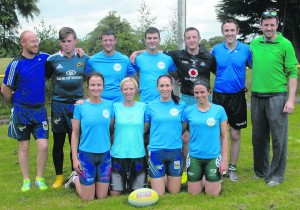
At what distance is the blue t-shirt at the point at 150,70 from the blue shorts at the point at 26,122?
1552 mm

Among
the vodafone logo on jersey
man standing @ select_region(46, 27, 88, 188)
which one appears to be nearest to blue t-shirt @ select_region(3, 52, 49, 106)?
man standing @ select_region(46, 27, 88, 188)

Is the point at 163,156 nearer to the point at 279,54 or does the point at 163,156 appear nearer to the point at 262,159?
the point at 262,159

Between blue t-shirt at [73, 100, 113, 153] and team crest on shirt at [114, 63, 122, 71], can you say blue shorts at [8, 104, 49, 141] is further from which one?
team crest on shirt at [114, 63, 122, 71]

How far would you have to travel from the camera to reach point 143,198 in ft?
17.5

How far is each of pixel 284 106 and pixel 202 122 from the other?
4.40 feet

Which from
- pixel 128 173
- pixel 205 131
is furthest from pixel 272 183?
pixel 128 173

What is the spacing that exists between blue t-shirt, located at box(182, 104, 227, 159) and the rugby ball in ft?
2.77

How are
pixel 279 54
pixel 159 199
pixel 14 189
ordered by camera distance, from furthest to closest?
pixel 14 189 → pixel 279 54 → pixel 159 199

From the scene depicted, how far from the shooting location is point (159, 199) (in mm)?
5590

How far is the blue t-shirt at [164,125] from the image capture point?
5.78 meters

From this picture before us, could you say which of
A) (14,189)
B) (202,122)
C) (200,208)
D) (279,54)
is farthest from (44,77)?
(279,54)

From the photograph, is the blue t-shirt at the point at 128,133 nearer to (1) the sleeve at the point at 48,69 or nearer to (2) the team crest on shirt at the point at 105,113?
(2) the team crest on shirt at the point at 105,113

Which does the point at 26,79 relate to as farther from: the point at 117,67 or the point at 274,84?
the point at 274,84

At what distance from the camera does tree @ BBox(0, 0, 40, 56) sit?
845 inches
